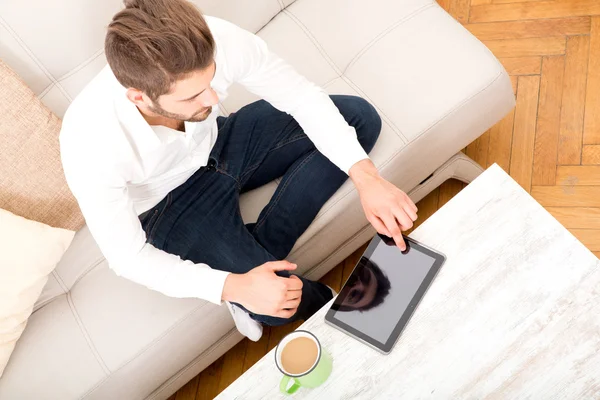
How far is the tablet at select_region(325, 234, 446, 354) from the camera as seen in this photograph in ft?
3.77

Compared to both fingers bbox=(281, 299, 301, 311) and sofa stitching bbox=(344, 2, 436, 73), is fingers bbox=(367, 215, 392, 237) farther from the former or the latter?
sofa stitching bbox=(344, 2, 436, 73)

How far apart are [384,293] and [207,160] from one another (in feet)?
1.79

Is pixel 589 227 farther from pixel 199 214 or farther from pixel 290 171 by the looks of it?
pixel 199 214

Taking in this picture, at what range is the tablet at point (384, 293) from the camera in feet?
3.77

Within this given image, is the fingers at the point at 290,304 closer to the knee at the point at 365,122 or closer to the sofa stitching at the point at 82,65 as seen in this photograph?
the knee at the point at 365,122

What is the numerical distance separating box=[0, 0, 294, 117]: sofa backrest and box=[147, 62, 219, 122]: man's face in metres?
0.46

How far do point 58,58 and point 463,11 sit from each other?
132cm

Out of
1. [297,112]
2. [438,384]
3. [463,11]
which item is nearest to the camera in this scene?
[438,384]

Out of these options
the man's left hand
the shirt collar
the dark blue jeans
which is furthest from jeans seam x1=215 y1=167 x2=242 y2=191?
the man's left hand

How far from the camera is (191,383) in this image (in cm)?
179

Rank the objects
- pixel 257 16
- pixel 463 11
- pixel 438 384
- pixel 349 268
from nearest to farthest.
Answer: pixel 438 384 → pixel 257 16 → pixel 349 268 → pixel 463 11

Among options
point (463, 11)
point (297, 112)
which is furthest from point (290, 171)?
point (463, 11)

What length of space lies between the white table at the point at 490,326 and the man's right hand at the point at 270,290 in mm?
64

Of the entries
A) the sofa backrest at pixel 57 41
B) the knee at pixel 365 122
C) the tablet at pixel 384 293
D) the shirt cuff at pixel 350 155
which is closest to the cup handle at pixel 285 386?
the tablet at pixel 384 293
